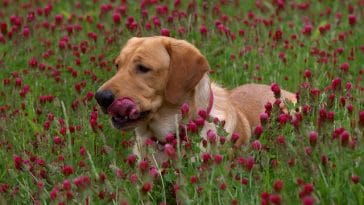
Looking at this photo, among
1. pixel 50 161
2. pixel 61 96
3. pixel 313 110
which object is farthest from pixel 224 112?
pixel 61 96

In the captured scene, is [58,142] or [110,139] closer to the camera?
[58,142]

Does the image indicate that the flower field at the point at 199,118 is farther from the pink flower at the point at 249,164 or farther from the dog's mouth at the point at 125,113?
the dog's mouth at the point at 125,113

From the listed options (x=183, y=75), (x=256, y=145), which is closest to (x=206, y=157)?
(x=256, y=145)

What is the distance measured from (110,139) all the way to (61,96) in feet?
3.26

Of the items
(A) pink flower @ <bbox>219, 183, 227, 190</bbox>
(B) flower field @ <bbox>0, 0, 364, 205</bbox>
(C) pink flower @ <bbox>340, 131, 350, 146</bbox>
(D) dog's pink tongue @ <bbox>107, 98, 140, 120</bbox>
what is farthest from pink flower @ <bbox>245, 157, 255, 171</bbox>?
(D) dog's pink tongue @ <bbox>107, 98, 140, 120</bbox>

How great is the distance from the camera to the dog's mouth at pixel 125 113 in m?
4.88

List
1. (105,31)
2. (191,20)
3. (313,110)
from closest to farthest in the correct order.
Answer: (313,110) → (191,20) → (105,31)

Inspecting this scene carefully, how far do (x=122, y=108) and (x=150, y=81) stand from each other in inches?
13.4

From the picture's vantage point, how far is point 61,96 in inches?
258

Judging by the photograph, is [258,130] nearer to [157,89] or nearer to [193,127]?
[193,127]

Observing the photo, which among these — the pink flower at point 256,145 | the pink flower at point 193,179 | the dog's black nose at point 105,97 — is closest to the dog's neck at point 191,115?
the dog's black nose at point 105,97


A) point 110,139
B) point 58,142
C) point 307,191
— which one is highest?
point 307,191

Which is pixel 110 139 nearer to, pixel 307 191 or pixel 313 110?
pixel 313 110

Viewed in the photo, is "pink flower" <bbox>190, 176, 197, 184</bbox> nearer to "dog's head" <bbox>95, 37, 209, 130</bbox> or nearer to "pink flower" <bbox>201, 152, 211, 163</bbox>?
"pink flower" <bbox>201, 152, 211, 163</bbox>
